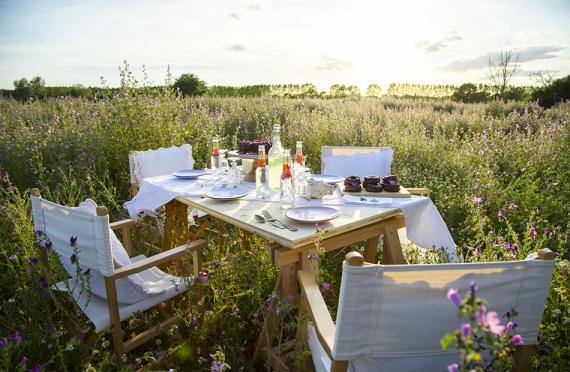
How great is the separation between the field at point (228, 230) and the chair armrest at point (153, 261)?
15cm

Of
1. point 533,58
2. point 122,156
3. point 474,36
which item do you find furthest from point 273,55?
point 533,58

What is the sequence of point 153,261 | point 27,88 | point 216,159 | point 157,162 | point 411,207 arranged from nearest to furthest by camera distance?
point 153,261
point 411,207
point 216,159
point 157,162
point 27,88

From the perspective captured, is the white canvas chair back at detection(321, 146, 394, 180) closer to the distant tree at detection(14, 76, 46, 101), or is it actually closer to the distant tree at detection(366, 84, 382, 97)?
the distant tree at detection(14, 76, 46, 101)

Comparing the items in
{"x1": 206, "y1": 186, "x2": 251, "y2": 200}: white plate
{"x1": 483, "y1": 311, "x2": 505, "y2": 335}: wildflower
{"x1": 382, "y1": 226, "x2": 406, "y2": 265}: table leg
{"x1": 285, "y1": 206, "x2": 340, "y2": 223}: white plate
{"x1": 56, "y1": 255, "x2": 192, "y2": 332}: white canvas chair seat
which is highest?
{"x1": 483, "y1": 311, "x2": 505, "y2": 335}: wildflower

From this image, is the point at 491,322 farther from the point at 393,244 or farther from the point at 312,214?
the point at 393,244

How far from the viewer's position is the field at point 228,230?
1956 millimetres

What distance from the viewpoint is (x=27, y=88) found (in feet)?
34.4

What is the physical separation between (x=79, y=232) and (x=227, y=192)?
0.86 metres

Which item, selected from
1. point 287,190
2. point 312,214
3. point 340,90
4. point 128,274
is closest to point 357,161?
point 287,190

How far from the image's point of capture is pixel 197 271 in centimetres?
210

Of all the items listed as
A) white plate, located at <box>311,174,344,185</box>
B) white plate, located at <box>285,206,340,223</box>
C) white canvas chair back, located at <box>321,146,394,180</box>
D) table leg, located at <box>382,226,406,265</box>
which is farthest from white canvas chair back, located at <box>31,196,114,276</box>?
white canvas chair back, located at <box>321,146,394,180</box>

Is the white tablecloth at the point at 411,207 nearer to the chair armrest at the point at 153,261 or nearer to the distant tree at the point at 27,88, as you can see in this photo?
the chair armrest at the point at 153,261

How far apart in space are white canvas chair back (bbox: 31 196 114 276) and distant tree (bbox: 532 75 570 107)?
44.2ft

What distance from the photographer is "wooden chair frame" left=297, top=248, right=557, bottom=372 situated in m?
1.09
